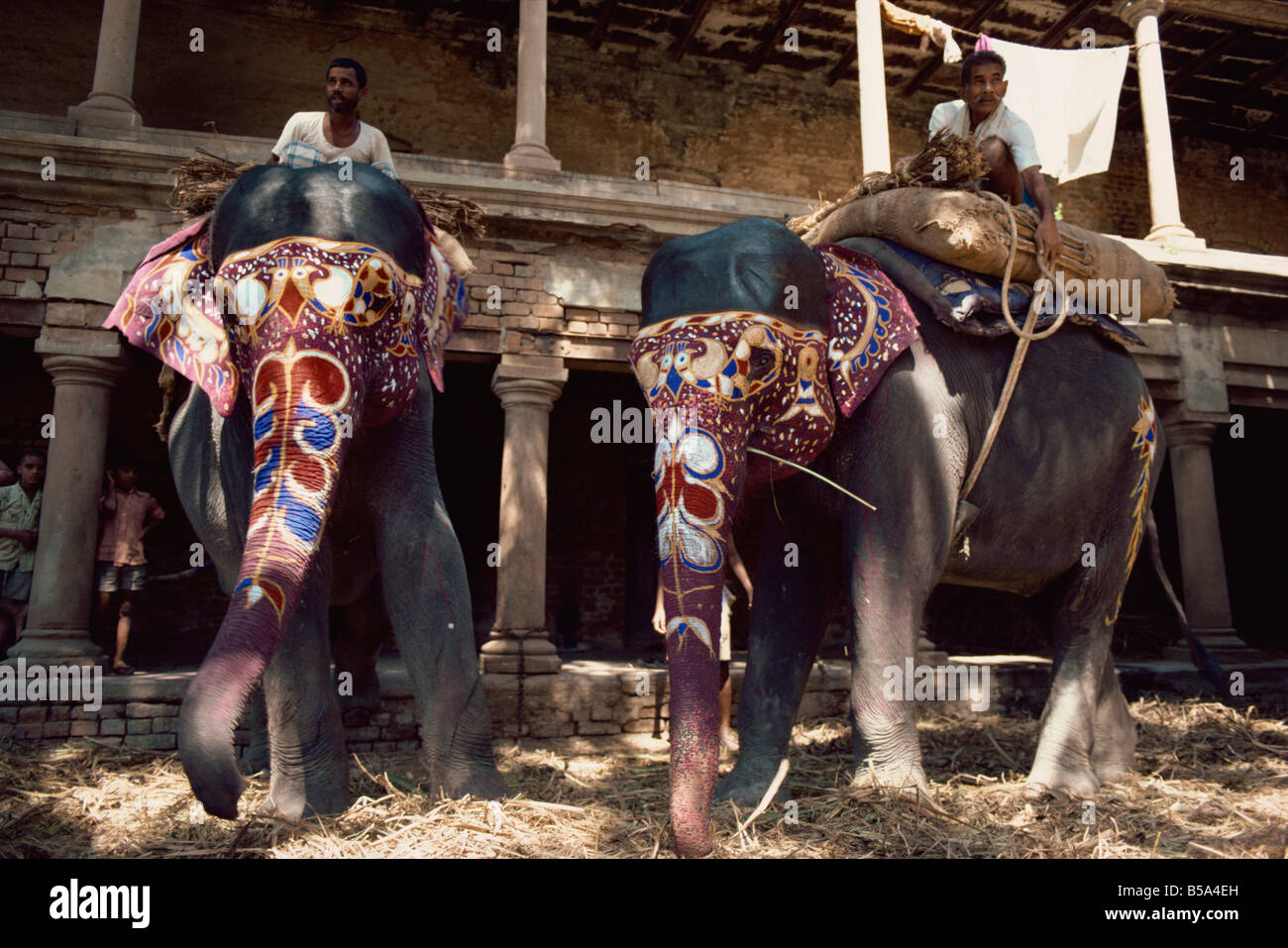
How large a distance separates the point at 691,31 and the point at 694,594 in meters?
11.4

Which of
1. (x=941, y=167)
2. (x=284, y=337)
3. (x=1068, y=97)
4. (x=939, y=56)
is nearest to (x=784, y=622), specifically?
(x=941, y=167)

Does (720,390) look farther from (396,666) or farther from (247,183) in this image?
(396,666)

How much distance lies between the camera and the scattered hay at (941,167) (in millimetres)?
3963

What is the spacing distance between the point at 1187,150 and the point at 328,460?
16.6 meters

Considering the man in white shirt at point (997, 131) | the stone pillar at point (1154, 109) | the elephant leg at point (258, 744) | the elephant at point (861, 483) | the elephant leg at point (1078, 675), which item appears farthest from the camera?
the stone pillar at point (1154, 109)

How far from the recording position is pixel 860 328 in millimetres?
3525

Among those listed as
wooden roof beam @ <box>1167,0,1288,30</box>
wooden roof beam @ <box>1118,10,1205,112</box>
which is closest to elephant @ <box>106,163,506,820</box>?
wooden roof beam @ <box>1167,0,1288,30</box>

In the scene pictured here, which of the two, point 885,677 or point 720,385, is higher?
point 720,385

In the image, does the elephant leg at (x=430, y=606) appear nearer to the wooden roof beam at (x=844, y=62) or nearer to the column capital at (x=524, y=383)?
the column capital at (x=524, y=383)

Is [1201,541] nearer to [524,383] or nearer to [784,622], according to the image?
[524,383]

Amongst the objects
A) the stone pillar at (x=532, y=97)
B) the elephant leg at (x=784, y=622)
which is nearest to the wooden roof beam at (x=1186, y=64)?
the stone pillar at (x=532, y=97)

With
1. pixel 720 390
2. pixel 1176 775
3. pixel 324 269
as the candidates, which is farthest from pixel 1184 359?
pixel 324 269

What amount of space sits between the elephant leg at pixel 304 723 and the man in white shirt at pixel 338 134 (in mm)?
1946

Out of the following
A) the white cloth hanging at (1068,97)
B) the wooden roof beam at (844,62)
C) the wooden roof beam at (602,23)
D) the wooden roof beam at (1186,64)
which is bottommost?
the white cloth hanging at (1068,97)
